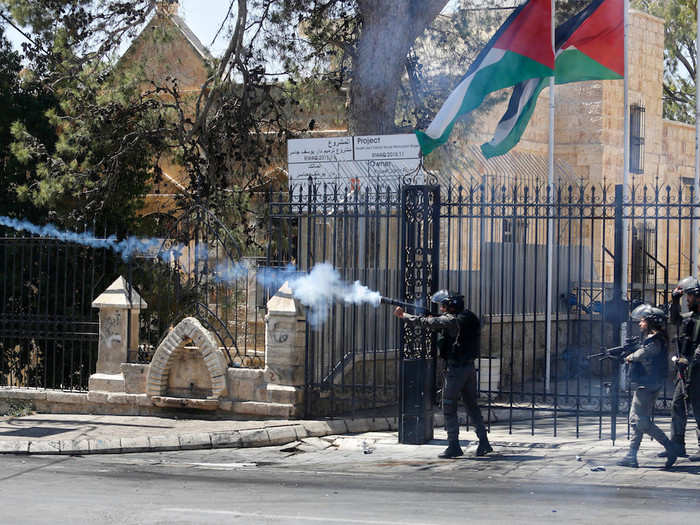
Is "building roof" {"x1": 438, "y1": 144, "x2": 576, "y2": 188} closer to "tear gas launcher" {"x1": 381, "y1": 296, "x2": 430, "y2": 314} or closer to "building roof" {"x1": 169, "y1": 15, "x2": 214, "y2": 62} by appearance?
"tear gas launcher" {"x1": 381, "y1": 296, "x2": 430, "y2": 314}

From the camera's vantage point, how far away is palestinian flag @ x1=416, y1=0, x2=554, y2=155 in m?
13.6

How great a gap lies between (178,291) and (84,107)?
575 cm

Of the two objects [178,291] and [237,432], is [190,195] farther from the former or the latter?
[237,432]

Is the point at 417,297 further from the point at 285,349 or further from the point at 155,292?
the point at 155,292

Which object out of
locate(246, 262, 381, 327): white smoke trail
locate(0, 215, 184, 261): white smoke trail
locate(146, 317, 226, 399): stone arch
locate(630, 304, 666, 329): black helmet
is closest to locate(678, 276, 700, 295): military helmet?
locate(630, 304, 666, 329): black helmet

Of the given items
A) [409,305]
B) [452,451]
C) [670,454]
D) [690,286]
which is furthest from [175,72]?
[670,454]

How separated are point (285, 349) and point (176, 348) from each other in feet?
5.06

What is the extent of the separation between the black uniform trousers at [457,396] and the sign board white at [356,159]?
4285 mm

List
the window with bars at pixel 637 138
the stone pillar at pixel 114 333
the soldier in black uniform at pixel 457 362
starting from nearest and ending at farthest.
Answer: the soldier in black uniform at pixel 457 362
the stone pillar at pixel 114 333
the window with bars at pixel 637 138

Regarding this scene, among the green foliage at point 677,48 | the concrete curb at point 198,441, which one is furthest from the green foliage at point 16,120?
the green foliage at point 677,48

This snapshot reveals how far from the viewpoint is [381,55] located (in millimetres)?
16172

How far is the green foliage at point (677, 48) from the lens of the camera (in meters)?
35.2

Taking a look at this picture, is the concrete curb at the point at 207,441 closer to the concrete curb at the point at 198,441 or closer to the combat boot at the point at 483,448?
the concrete curb at the point at 198,441

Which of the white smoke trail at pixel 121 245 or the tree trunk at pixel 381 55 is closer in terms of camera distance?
the white smoke trail at pixel 121 245
